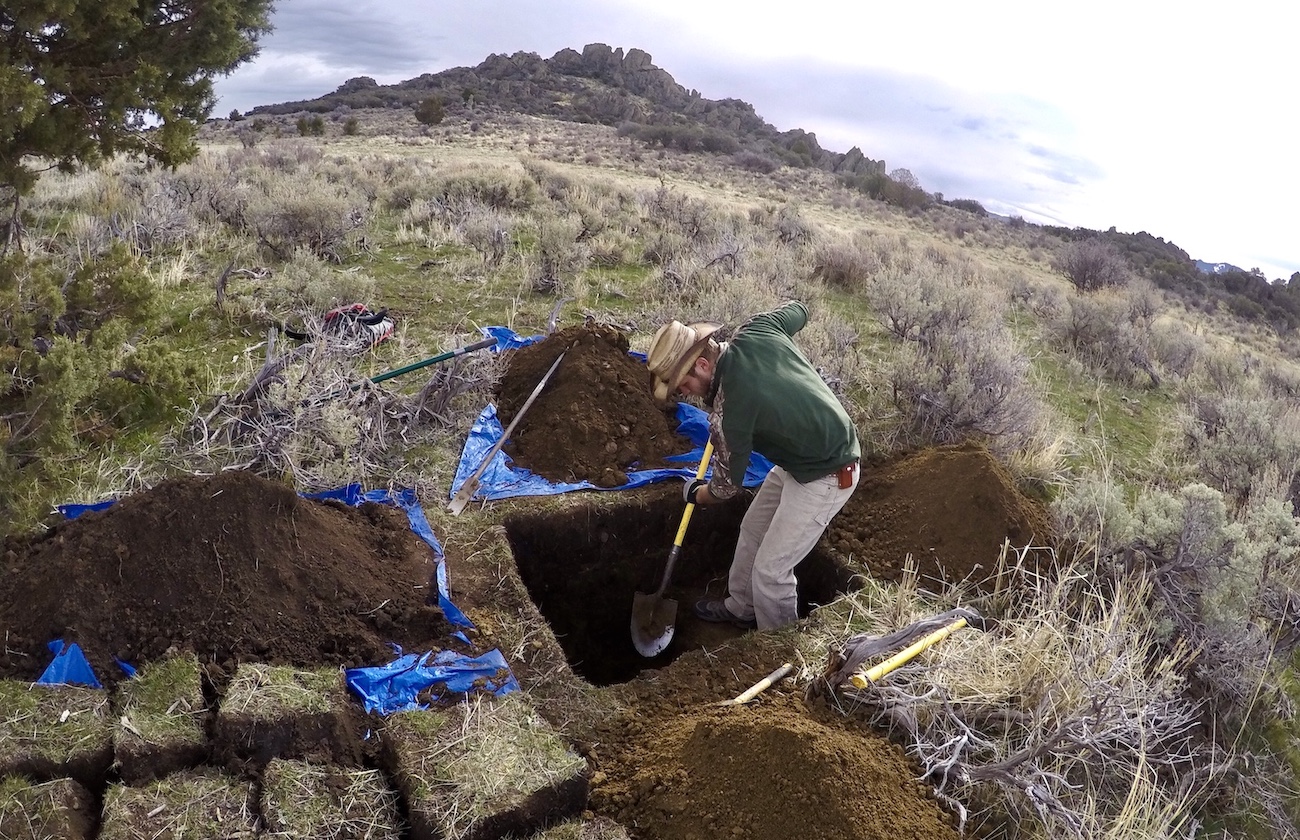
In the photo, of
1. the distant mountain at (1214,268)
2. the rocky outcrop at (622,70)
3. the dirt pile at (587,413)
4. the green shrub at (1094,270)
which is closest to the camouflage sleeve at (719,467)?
the dirt pile at (587,413)

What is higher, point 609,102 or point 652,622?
point 609,102

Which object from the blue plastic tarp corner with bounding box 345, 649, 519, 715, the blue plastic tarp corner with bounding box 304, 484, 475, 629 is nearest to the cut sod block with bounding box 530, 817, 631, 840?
the blue plastic tarp corner with bounding box 345, 649, 519, 715

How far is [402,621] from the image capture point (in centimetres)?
336

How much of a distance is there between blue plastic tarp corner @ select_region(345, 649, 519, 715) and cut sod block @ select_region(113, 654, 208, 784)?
1.77ft

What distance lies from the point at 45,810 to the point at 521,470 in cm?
278

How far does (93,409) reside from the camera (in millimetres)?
4402

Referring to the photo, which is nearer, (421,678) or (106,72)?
(421,678)

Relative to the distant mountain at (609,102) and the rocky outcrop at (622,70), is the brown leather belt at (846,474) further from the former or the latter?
the rocky outcrop at (622,70)

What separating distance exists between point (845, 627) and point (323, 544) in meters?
2.55

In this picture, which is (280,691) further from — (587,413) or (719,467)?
(719,467)

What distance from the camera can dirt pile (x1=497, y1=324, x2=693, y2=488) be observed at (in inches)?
190

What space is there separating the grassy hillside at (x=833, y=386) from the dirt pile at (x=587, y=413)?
1.16 feet

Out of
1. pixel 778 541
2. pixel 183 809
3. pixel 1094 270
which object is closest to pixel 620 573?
pixel 778 541

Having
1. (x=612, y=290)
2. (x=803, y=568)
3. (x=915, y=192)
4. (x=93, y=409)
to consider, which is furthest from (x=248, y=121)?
(x=803, y=568)
